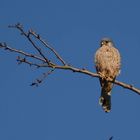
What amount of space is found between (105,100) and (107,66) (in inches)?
30.3

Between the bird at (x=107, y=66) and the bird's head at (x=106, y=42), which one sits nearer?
the bird at (x=107, y=66)

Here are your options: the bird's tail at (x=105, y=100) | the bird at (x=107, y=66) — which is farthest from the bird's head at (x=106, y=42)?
the bird's tail at (x=105, y=100)

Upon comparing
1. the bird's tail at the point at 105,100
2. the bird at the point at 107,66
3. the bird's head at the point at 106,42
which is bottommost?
the bird's tail at the point at 105,100

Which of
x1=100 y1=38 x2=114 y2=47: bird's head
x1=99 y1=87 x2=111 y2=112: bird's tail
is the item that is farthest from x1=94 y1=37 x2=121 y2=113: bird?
x1=100 y1=38 x2=114 y2=47: bird's head

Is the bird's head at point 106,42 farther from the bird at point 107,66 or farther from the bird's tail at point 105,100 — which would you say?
the bird's tail at point 105,100

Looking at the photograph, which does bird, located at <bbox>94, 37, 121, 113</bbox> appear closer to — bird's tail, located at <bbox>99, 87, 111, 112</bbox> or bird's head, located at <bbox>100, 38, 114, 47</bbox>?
bird's tail, located at <bbox>99, 87, 111, 112</bbox>

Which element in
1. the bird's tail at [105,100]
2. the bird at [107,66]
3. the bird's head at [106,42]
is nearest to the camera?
the bird's tail at [105,100]

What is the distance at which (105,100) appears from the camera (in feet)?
25.3

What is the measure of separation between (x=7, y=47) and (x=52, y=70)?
608 mm

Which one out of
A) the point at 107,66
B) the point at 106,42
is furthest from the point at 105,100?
the point at 106,42

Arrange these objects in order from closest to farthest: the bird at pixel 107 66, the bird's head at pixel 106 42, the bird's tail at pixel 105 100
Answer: the bird's tail at pixel 105 100 → the bird at pixel 107 66 → the bird's head at pixel 106 42

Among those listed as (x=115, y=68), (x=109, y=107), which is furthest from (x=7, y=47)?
(x=115, y=68)

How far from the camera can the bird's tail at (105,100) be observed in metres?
7.37

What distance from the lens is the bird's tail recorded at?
24.2ft
